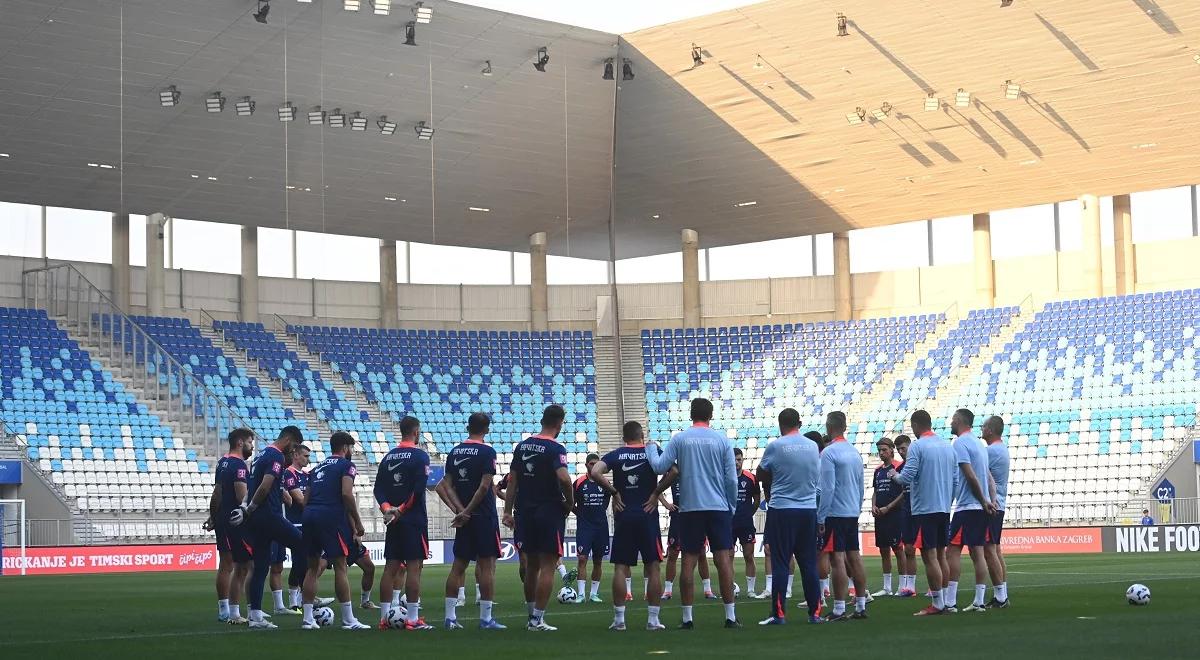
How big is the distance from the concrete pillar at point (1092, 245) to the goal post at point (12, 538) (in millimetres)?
29608

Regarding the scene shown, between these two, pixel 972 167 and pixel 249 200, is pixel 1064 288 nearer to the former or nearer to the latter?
pixel 972 167

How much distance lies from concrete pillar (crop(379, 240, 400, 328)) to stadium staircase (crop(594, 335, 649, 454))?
6754 millimetres

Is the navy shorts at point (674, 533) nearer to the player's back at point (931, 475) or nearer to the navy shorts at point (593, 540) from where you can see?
the navy shorts at point (593, 540)

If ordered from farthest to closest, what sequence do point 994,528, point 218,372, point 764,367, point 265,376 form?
point 764,367 → point 265,376 → point 218,372 → point 994,528

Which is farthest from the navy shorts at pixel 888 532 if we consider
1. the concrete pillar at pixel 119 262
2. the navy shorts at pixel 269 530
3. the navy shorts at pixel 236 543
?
the concrete pillar at pixel 119 262

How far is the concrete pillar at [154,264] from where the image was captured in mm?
46406

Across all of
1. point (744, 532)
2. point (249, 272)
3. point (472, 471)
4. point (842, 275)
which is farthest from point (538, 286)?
point (472, 471)

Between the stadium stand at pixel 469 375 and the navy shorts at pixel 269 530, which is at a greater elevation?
the stadium stand at pixel 469 375

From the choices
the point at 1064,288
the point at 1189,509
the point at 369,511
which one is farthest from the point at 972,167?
the point at 369,511

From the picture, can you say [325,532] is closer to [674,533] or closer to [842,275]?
[674,533]

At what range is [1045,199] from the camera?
46.2 metres

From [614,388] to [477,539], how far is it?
37195mm

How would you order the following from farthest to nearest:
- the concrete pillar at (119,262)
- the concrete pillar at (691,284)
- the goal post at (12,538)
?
1. the concrete pillar at (691,284)
2. the concrete pillar at (119,262)
3. the goal post at (12,538)

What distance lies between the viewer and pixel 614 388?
5094cm
